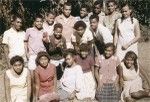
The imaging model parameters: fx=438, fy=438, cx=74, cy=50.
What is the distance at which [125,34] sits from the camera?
8664 mm

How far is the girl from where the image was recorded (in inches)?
338

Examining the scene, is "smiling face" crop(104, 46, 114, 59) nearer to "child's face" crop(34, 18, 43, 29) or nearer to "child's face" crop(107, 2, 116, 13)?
"child's face" crop(107, 2, 116, 13)

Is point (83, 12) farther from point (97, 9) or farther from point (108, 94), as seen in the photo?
point (108, 94)

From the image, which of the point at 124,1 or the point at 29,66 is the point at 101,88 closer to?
the point at 29,66

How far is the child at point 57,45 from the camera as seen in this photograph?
8523mm

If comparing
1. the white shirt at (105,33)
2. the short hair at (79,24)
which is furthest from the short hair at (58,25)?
the white shirt at (105,33)

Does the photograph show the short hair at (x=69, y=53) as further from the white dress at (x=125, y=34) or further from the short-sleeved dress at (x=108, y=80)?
the white dress at (x=125, y=34)

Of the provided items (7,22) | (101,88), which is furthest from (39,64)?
(7,22)

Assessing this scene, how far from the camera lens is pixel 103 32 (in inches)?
344

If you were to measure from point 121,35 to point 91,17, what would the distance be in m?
0.70

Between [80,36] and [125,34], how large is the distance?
893 millimetres

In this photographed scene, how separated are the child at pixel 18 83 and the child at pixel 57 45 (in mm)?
1143

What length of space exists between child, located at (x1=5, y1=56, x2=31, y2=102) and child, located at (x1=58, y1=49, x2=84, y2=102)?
687 millimetres

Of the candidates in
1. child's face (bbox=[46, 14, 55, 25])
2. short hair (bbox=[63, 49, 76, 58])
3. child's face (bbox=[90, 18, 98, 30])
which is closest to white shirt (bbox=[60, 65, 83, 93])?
short hair (bbox=[63, 49, 76, 58])
